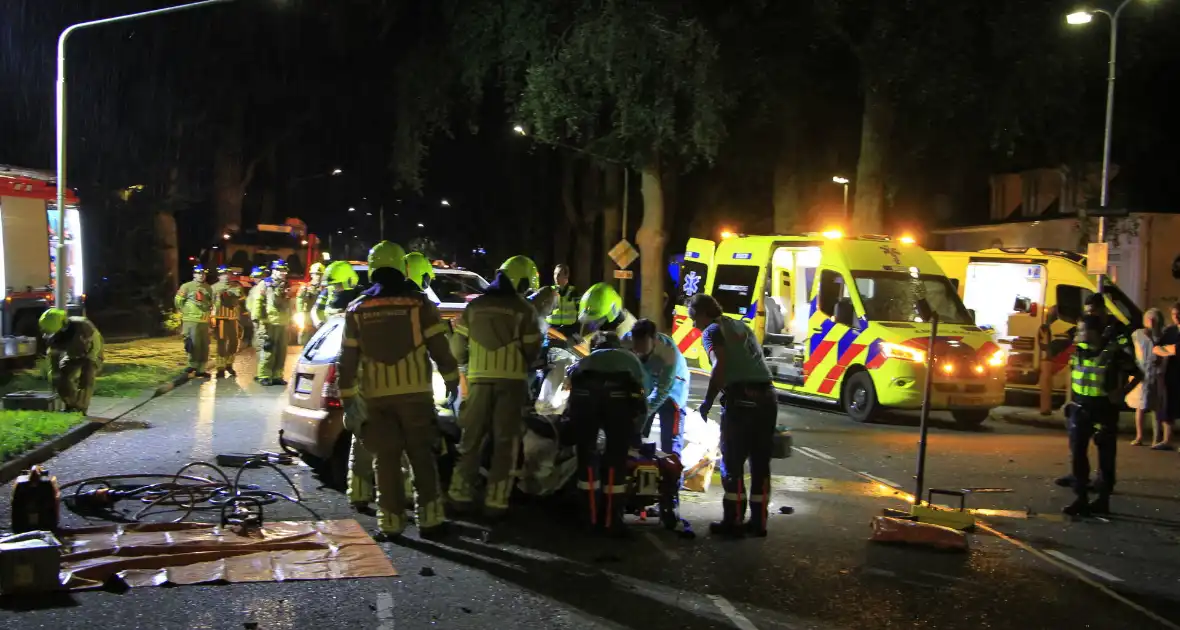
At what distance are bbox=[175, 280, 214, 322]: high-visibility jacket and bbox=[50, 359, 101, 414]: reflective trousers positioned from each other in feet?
13.5

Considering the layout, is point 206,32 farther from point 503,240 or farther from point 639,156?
point 503,240

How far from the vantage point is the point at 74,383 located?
1189cm

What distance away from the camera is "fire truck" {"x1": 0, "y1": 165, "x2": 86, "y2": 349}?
1560 centimetres

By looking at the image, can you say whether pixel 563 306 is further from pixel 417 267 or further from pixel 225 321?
pixel 225 321

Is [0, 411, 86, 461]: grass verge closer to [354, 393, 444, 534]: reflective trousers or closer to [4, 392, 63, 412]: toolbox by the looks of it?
[4, 392, 63, 412]: toolbox

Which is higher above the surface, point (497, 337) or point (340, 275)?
point (340, 275)

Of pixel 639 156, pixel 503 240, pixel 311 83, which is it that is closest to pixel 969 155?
pixel 639 156

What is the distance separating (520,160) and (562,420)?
1397 inches

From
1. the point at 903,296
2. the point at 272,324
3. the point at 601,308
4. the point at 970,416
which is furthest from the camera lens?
the point at 272,324

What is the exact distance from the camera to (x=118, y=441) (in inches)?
429

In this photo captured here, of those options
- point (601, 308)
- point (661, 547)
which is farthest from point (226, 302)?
point (661, 547)

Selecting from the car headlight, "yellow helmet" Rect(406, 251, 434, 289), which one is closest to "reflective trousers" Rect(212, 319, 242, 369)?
"yellow helmet" Rect(406, 251, 434, 289)

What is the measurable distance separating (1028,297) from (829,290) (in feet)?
16.2

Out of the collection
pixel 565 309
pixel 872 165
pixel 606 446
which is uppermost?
pixel 872 165
